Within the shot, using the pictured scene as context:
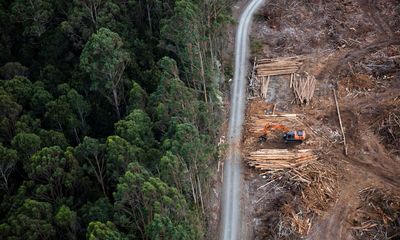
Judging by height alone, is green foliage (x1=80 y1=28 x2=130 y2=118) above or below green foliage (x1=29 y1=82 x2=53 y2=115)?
above

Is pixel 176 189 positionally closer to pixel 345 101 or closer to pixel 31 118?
pixel 31 118

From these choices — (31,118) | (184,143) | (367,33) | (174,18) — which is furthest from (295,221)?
(367,33)

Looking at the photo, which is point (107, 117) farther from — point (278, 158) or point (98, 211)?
point (278, 158)

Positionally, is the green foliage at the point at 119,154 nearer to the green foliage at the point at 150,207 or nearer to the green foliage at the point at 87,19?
the green foliage at the point at 150,207

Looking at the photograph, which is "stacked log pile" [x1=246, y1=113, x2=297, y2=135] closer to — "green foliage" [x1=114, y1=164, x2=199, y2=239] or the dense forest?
the dense forest

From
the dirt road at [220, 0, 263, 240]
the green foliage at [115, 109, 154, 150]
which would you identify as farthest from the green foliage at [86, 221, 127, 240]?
the dirt road at [220, 0, 263, 240]

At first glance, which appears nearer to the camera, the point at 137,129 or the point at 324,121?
the point at 137,129

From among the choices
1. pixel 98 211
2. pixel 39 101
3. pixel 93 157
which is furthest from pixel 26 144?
pixel 98 211
